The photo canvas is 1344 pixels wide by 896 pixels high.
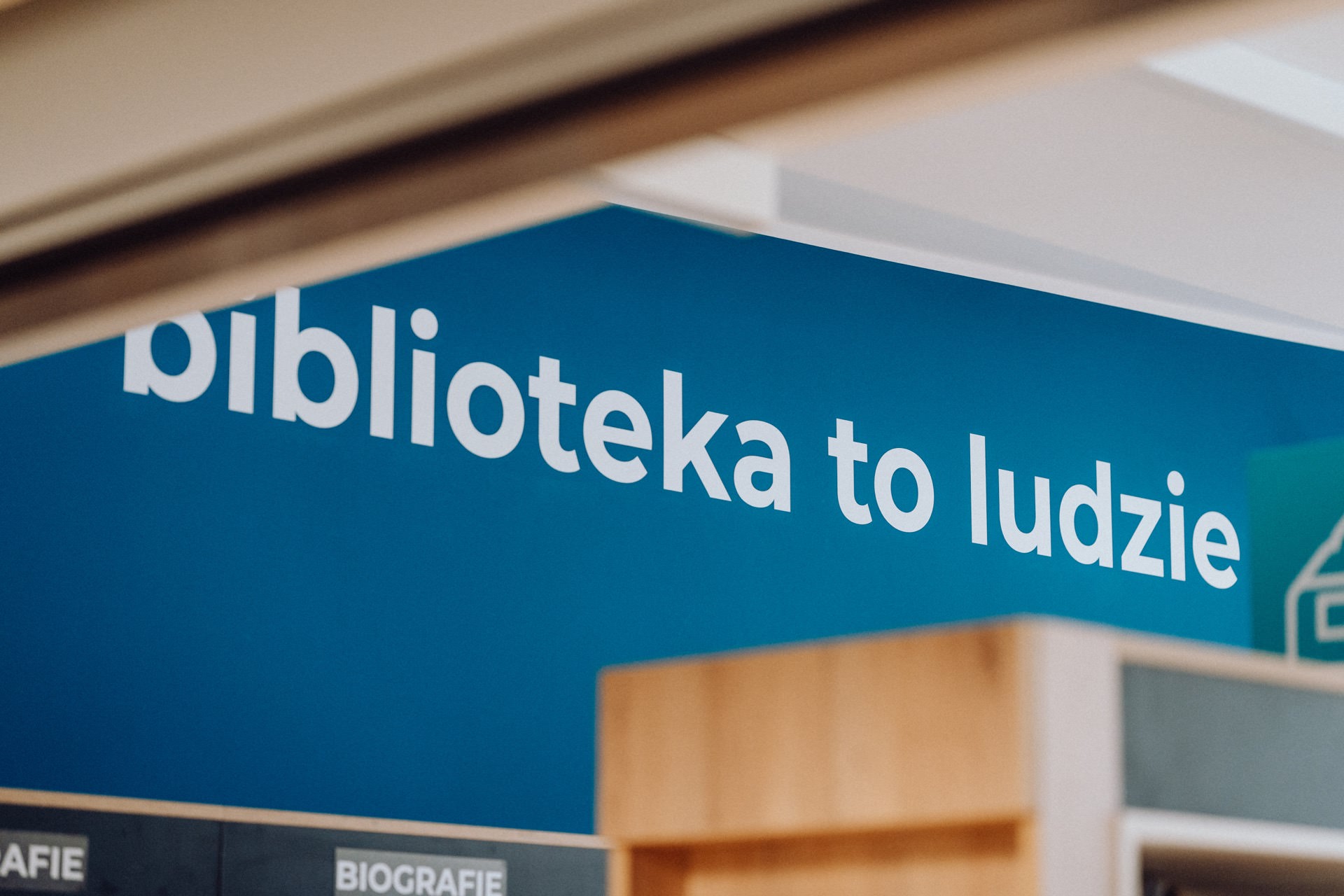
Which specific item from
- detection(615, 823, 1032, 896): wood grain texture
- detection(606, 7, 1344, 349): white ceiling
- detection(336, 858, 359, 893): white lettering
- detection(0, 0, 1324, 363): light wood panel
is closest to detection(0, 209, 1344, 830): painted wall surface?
detection(606, 7, 1344, 349): white ceiling

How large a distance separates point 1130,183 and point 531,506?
197 centimetres

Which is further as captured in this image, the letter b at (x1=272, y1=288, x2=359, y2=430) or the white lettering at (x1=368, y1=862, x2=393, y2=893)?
the letter b at (x1=272, y1=288, x2=359, y2=430)

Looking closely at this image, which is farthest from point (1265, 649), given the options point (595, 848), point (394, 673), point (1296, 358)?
point (1296, 358)

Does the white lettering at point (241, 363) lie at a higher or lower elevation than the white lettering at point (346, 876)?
higher

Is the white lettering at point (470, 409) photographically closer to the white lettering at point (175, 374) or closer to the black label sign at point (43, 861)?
the white lettering at point (175, 374)

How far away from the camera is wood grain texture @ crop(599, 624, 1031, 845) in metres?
1.93

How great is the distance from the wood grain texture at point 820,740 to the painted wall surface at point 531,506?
2.42 m

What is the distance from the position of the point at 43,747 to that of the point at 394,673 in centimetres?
93

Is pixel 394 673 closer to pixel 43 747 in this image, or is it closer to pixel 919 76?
pixel 43 747

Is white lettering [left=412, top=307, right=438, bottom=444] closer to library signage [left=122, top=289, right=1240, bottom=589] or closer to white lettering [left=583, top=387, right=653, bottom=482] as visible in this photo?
library signage [left=122, top=289, right=1240, bottom=589]

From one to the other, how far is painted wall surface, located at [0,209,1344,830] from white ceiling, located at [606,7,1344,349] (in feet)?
0.42

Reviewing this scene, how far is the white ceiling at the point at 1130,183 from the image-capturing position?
→ 5.15 meters

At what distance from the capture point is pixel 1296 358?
7.36m

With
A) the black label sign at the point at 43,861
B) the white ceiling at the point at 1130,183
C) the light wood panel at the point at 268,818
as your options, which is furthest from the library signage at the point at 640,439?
the black label sign at the point at 43,861
